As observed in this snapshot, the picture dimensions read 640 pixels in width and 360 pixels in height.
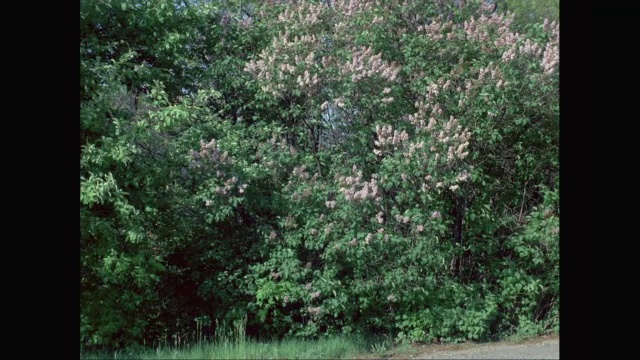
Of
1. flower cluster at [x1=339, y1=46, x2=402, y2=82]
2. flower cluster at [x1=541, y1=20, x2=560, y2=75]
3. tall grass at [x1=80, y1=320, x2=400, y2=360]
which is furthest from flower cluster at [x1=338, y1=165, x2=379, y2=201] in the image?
flower cluster at [x1=541, y1=20, x2=560, y2=75]

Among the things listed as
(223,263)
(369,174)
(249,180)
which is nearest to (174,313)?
(223,263)

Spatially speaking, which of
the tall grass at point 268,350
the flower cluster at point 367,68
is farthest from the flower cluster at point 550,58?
the tall grass at point 268,350

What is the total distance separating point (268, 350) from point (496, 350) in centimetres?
223

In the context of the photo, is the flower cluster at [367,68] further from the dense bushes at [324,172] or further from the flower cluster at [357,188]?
the flower cluster at [357,188]

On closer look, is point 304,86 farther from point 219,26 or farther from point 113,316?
point 113,316

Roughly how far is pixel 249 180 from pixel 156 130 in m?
1.15

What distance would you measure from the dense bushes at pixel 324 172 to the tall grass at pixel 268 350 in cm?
36

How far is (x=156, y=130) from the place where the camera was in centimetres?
686

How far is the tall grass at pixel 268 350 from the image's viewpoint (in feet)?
20.2

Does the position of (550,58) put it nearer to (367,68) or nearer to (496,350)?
(367,68)

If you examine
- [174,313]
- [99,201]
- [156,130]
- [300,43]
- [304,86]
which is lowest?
[174,313]

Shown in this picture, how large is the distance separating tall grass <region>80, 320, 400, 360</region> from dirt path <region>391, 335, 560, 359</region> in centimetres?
42

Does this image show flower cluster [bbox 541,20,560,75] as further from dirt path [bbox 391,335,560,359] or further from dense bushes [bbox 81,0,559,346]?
dirt path [bbox 391,335,560,359]

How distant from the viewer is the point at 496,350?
6398 mm
